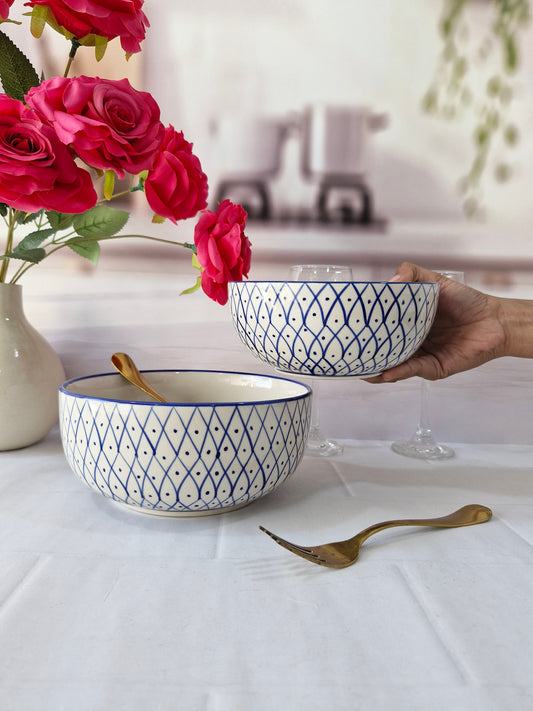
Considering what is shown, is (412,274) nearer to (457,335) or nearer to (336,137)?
(457,335)

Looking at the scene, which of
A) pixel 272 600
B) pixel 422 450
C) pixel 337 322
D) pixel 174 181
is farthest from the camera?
pixel 422 450

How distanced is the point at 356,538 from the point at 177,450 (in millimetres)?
175

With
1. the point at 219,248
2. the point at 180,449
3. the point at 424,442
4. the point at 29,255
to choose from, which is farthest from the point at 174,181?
the point at 424,442

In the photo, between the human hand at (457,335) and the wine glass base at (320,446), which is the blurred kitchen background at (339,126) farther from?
the wine glass base at (320,446)

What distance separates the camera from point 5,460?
780 mm

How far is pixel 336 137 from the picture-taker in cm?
94

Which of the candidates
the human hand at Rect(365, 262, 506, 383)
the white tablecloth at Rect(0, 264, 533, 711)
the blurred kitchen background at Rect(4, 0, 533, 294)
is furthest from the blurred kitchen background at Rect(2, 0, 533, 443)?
the white tablecloth at Rect(0, 264, 533, 711)

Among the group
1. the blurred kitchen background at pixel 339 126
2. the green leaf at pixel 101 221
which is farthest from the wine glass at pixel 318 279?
the green leaf at pixel 101 221

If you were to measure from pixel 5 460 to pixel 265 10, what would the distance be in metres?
0.78

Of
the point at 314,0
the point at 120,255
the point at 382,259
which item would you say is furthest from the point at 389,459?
the point at 314,0

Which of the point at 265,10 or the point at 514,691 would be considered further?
the point at 265,10

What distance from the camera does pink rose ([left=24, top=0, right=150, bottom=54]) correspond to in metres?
0.59

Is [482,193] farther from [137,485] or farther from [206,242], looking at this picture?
[137,485]

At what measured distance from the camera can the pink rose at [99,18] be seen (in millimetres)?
594
